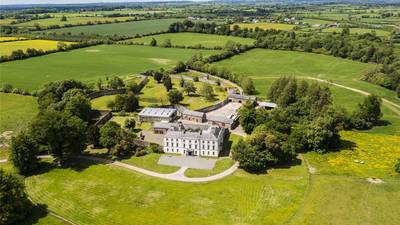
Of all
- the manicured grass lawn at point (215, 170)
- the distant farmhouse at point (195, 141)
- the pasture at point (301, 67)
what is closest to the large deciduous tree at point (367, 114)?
the pasture at point (301, 67)

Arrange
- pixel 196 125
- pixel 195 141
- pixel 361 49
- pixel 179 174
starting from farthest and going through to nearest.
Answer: pixel 361 49, pixel 196 125, pixel 195 141, pixel 179 174

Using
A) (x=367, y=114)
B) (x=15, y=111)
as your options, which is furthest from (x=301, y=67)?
(x=15, y=111)

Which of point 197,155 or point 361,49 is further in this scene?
point 361,49

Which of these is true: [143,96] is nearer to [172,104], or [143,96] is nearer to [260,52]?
[172,104]

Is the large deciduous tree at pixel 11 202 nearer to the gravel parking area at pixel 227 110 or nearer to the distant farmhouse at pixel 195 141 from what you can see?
the distant farmhouse at pixel 195 141

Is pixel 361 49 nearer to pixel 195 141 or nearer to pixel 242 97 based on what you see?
pixel 242 97
